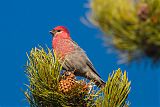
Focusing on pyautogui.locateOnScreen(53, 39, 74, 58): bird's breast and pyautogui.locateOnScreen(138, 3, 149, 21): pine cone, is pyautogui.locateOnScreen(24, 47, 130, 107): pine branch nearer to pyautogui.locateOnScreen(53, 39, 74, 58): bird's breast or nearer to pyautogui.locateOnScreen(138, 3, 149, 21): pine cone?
pyautogui.locateOnScreen(138, 3, 149, 21): pine cone

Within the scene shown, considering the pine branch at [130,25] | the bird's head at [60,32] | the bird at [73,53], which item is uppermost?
the bird's head at [60,32]

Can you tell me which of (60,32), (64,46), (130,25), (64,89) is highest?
(60,32)

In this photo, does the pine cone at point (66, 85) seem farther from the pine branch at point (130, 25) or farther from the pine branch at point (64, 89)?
the pine branch at point (130, 25)

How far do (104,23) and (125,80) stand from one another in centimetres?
75

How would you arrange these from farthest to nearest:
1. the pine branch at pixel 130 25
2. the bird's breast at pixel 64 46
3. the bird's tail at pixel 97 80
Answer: the bird's breast at pixel 64 46 → the bird's tail at pixel 97 80 → the pine branch at pixel 130 25

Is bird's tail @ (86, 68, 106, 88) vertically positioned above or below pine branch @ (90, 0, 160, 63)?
above

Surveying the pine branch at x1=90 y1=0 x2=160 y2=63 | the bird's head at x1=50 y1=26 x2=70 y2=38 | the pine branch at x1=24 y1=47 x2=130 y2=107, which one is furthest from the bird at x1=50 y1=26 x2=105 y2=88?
the pine branch at x1=90 y1=0 x2=160 y2=63

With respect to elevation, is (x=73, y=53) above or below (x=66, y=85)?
above

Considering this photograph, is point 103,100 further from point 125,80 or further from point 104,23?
point 104,23

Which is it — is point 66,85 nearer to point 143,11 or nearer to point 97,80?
point 143,11

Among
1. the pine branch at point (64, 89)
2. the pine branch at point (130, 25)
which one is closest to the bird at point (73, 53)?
the pine branch at point (64, 89)

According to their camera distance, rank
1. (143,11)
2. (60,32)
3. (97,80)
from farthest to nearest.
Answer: (60,32) → (97,80) → (143,11)

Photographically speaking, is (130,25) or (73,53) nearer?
(130,25)

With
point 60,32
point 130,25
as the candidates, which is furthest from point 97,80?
point 130,25
